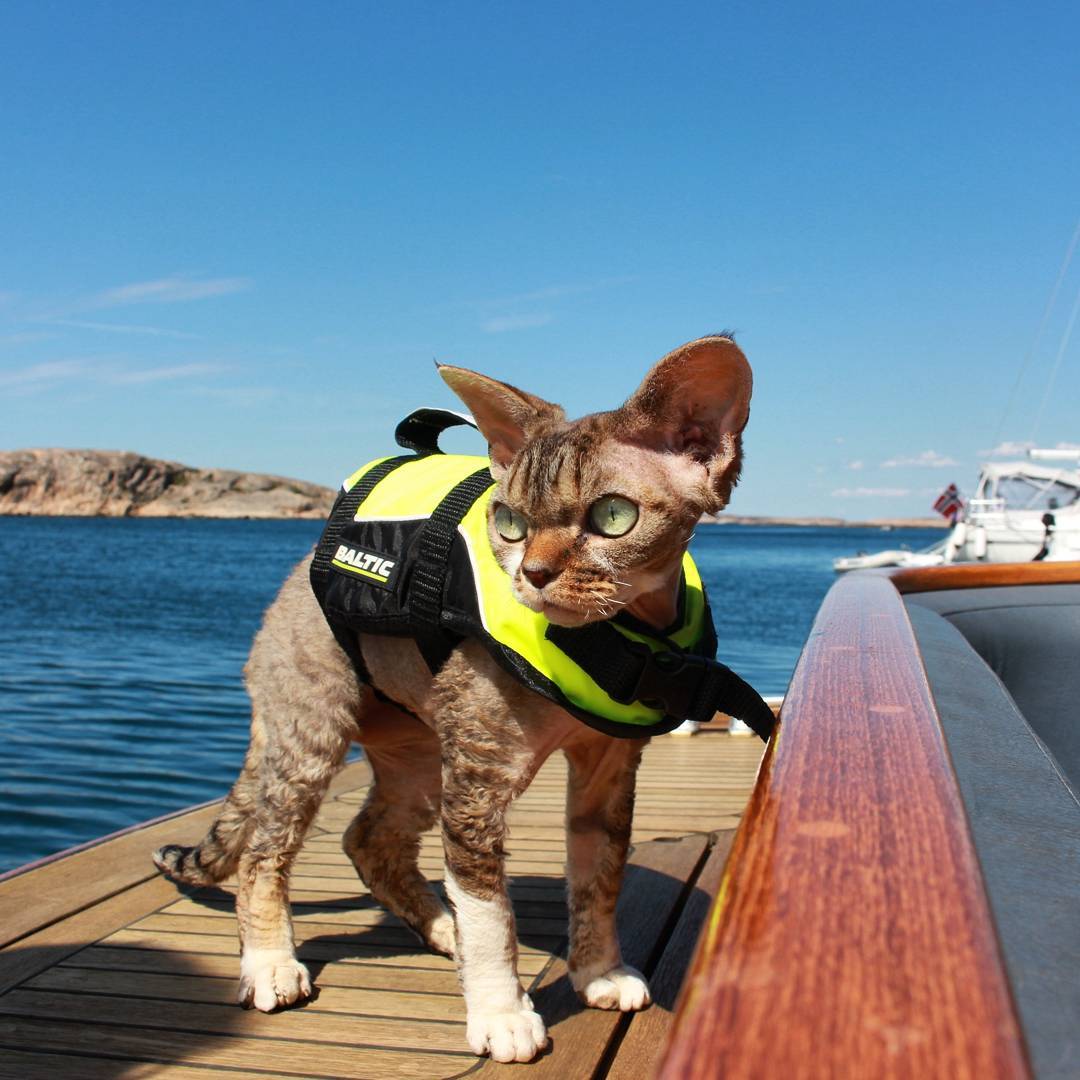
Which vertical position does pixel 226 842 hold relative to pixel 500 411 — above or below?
below

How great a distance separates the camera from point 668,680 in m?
2.56

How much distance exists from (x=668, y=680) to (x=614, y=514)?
1.63 ft

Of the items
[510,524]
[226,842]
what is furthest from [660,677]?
[226,842]

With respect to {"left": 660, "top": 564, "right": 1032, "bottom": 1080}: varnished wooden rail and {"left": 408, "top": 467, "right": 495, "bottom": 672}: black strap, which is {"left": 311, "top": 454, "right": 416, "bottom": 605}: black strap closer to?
{"left": 408, "top": 467, "right": 495, "bottom": 672}: black strap

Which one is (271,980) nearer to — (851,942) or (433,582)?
(433,582)

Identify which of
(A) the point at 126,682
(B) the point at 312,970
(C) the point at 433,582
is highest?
(C) the point at 433,582

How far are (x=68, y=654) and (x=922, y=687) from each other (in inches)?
716

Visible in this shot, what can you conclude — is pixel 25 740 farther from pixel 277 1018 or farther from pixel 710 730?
pixel 277 1018

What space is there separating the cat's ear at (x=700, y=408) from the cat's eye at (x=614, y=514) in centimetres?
18

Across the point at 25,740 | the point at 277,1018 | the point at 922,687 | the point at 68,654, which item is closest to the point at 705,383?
the point at 922,687

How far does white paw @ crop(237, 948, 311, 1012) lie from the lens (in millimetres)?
2967

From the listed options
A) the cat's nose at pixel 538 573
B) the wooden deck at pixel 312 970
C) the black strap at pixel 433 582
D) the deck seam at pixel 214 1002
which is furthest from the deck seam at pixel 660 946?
the cat's nose at pixel 538 573

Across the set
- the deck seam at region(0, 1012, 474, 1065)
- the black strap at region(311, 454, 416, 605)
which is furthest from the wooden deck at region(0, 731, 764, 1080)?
the black strap at region(311, 454, 416, 605)

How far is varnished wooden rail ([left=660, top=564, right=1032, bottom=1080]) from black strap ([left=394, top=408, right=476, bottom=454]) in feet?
8.70
